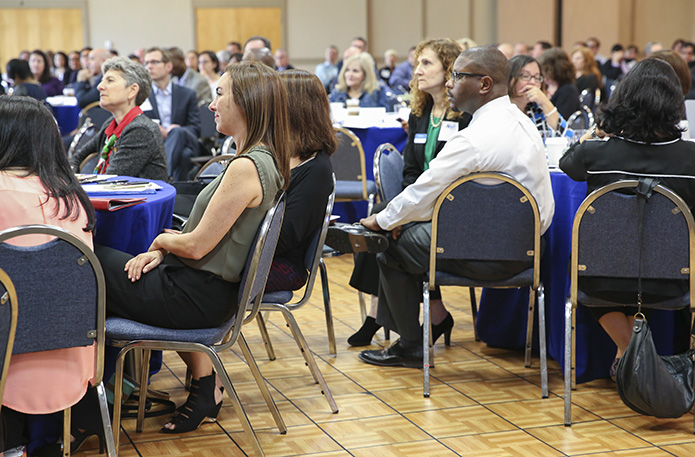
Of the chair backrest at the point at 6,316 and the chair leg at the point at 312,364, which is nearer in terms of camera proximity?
the chair backrest at the point at 6,316

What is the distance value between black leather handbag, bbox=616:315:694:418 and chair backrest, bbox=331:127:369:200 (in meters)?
2.77

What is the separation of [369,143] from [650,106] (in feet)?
10.8

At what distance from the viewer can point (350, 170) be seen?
5508mm

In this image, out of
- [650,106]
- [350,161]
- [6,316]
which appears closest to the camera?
[6,316]

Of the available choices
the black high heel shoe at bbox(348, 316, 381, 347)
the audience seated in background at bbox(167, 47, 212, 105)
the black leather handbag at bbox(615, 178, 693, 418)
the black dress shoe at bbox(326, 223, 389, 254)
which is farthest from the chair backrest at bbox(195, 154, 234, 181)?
the audience seated in background at bbox(167, 47, 212, 105)

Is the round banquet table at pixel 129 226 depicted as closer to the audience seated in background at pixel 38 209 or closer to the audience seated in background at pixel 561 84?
the audience seated in background at pixel 38 209

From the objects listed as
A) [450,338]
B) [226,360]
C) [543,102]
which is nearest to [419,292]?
[450,338]

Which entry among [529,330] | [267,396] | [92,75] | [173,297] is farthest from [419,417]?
[92,75]

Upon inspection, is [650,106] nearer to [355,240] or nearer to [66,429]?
[355,240]

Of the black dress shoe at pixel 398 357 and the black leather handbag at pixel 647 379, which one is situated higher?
the black leather handbag at pixel 647 379

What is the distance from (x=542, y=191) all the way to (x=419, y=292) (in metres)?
0.68

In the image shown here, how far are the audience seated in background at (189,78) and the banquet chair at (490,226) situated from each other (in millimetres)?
5876

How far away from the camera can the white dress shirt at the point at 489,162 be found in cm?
325

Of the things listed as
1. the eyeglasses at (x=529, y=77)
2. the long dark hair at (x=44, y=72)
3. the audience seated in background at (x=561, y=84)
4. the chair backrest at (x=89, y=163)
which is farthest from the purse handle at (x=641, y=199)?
the long dark hair at (x=44, y=72)
